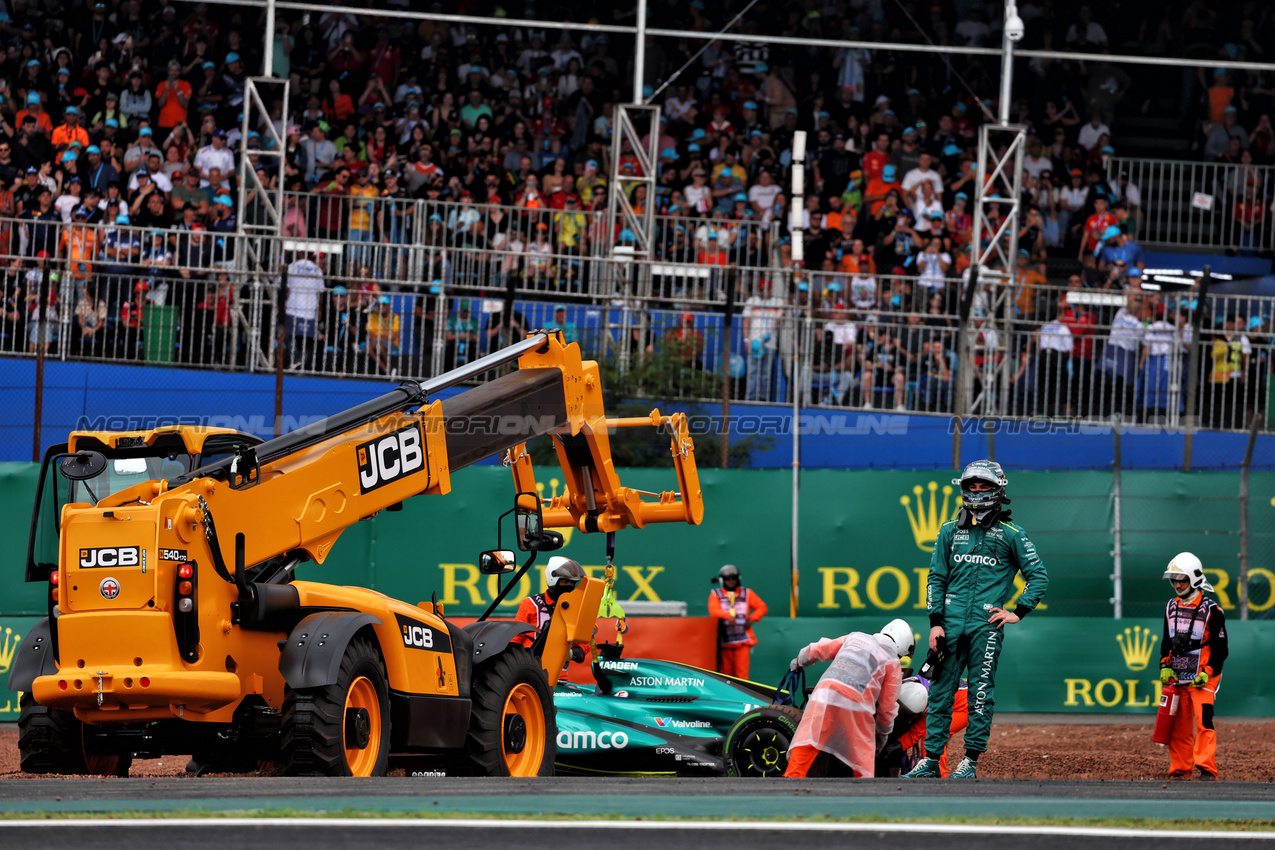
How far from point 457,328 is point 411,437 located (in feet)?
28.8

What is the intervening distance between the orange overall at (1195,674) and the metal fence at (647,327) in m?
5.35

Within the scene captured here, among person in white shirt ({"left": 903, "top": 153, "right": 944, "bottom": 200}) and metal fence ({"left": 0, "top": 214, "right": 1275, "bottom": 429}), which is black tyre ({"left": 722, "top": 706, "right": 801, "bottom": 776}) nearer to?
metal fence ({"left": 0, "top": 214, "right": 1275, "bottom": 429})

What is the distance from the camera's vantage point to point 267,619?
851 cm

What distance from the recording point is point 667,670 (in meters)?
11.5

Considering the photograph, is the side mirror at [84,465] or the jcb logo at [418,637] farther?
the jcb logo at [418,637]

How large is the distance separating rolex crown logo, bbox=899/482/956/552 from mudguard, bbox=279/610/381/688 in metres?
8.62

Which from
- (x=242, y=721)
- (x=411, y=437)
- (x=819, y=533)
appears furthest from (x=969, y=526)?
(x=819, y=533)

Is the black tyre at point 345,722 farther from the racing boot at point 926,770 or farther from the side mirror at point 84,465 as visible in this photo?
the racing boot at point 926,770

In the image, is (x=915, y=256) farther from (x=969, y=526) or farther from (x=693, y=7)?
(x=969, y=526)

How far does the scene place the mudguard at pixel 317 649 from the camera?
8078 millimetres

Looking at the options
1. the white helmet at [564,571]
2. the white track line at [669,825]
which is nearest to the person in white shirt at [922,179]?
the white helmet at [564,571]

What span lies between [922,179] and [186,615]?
1681cm

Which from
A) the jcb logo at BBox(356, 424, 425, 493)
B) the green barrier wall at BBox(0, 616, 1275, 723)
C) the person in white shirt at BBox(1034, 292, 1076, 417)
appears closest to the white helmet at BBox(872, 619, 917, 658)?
the jcb logo at BBox(356, 424, 425, 493)

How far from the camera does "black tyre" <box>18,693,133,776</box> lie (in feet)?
28.2
